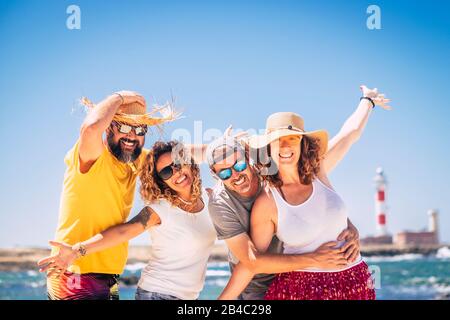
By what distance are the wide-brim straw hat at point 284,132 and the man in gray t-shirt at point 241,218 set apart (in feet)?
0.46

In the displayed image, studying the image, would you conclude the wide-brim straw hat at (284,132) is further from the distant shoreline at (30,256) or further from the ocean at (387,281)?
the distant shoreline at (30,256)

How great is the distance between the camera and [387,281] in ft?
70.7

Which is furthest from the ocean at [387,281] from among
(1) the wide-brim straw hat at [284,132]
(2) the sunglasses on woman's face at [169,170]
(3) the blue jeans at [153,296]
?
(1) the wide-brim straw hat at [284,132]

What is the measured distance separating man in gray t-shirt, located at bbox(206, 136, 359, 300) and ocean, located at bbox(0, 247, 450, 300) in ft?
42.2

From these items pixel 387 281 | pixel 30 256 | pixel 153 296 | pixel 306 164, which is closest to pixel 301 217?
pixel 306 164

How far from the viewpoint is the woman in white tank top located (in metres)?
3.46

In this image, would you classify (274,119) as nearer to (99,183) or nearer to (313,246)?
(313,246)

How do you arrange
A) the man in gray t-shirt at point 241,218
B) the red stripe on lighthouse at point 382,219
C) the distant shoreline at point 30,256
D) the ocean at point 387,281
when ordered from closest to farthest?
the man in gray t-shirt at point 241,218 < the distant shoreline at point 30,256 < the ocean at point 387,281 < the red stripe on lighthouse at point 382,219

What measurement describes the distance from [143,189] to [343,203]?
120 cm

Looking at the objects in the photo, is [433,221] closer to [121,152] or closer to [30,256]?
[30,256]

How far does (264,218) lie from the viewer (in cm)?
345

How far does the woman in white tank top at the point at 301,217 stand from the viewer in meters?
3.46

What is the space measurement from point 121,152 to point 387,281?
19376 millimetres

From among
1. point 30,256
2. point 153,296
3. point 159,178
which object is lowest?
point 30,256
